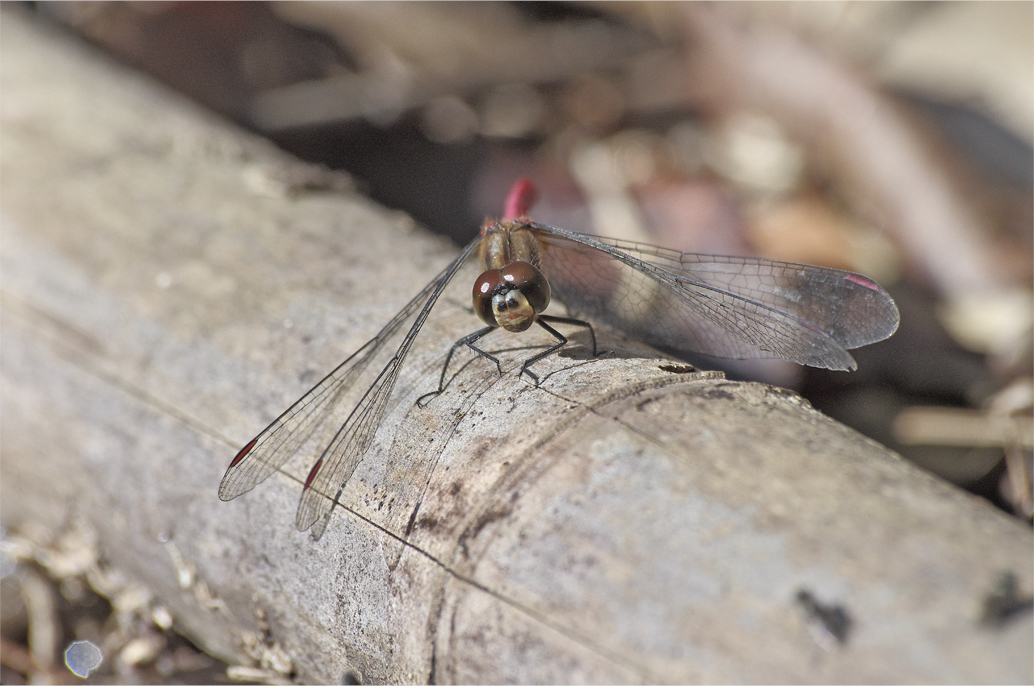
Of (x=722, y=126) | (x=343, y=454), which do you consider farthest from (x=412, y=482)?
(x=722, y=126)

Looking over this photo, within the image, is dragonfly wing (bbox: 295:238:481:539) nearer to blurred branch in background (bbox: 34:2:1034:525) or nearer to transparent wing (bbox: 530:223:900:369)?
transparent wing (bbox: 530:223:900:369)

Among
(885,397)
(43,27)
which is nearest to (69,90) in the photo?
(43,27)

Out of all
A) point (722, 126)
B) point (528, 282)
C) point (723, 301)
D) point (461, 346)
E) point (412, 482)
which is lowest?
point (412, 482)

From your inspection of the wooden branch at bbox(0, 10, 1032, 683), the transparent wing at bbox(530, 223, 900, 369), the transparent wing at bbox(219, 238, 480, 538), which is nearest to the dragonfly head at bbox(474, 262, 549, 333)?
the wooden branch at bbox(0, 10, 1032, 683)

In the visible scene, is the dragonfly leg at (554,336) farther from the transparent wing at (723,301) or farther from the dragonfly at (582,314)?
the transparent wing at (723,301)

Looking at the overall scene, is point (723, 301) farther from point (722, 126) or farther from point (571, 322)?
point (722, 126)

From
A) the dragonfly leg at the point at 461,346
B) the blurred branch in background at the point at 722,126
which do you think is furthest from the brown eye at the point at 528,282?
the blurred branch in background at the point at 722,126
